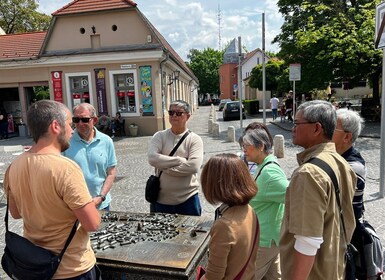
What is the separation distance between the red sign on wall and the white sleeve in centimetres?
1899

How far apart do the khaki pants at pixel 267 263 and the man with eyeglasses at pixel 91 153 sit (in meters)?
1.62

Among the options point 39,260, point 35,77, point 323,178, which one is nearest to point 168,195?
point 39,260

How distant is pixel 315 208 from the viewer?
5.69 feet

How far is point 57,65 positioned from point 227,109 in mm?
12478

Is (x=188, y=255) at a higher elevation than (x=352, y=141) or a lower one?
lower

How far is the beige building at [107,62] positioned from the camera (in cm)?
1797

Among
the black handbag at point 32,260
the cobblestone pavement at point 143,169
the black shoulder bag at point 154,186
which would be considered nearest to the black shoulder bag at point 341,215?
the black handbag at point 32,260

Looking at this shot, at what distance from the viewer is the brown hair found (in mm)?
1993

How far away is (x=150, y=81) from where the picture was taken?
59.0ft

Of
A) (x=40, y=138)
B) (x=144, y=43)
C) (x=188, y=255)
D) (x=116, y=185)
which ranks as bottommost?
(x=116, y=185)

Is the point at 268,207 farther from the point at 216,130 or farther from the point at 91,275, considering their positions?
the point at 216,130

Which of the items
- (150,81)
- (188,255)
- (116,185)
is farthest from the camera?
(150,81)

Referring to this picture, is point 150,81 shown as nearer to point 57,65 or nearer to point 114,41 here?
point 114,41

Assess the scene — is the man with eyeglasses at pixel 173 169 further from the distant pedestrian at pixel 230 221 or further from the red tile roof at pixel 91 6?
the red tile roof at pixel 91 6
